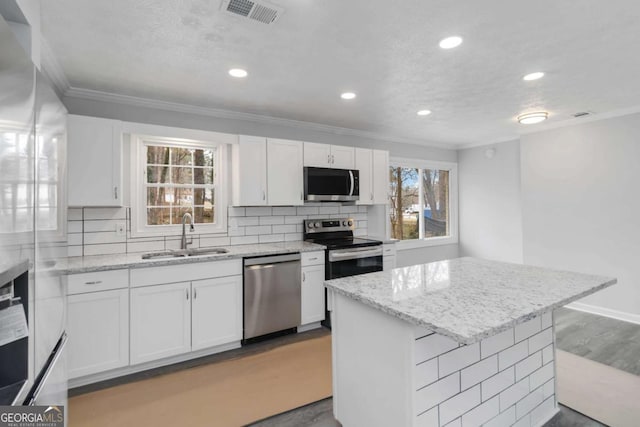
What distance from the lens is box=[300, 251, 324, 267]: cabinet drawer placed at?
3424 mm

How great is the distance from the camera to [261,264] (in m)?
3.13

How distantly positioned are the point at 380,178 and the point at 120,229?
3.17 m

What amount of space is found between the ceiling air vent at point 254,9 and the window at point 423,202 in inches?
141

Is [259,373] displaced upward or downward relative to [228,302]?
downward

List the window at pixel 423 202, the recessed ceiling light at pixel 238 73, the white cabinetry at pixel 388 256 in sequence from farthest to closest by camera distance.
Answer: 1. the window at pixel 423 202
2. the white cabinetry at pixel 388 256
3. the recessed ceiling light at pixel 238 73

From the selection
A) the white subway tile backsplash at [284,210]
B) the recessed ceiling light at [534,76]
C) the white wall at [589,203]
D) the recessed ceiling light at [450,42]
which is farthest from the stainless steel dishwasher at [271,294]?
the white wall at [589,203]

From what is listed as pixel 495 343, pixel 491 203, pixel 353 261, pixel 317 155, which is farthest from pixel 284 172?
pixel 491 203

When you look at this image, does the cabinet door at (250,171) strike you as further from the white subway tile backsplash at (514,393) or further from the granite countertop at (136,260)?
the white subway tile backsplash at (514,393)

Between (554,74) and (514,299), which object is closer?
(514,299)

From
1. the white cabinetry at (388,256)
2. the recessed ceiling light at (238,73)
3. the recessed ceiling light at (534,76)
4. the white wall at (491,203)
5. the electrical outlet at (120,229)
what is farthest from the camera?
the white wall at (491,203)

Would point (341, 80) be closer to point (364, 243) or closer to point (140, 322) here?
point (364, 243)

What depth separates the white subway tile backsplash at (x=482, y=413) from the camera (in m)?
1.57

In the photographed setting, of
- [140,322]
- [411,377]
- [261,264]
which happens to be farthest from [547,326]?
[140,322]

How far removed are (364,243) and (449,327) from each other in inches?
106
